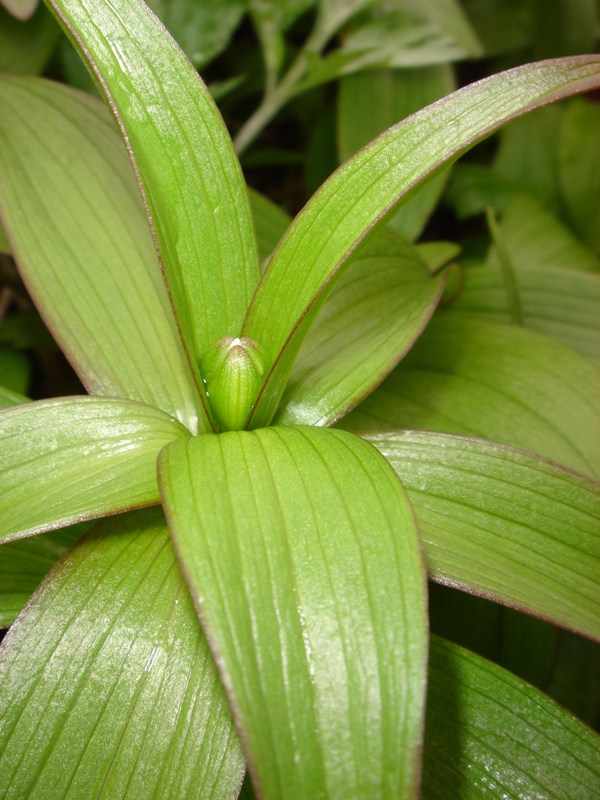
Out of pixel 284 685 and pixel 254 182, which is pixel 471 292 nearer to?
pixel 254 182

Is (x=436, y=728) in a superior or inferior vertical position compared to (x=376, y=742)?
inferior

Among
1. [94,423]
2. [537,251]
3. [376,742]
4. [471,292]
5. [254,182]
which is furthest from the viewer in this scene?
[254,182]

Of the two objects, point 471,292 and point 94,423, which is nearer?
point 94,423

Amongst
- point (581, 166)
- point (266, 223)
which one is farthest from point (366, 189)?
point (581, 166)

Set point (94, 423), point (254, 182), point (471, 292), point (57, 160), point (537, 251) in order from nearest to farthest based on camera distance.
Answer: point (94, 423)
point (57, 160)
point (471, 292)
point (537, 251)
point (254, 182)

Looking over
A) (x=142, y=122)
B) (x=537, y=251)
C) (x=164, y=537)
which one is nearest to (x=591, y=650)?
(x=537, y=251)

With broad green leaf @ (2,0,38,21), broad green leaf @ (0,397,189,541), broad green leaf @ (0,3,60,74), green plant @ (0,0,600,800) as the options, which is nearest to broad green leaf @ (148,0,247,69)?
broad green leaf @ (0,3,60,74)

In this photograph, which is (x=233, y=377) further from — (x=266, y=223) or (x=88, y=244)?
(x=266, y=223)
